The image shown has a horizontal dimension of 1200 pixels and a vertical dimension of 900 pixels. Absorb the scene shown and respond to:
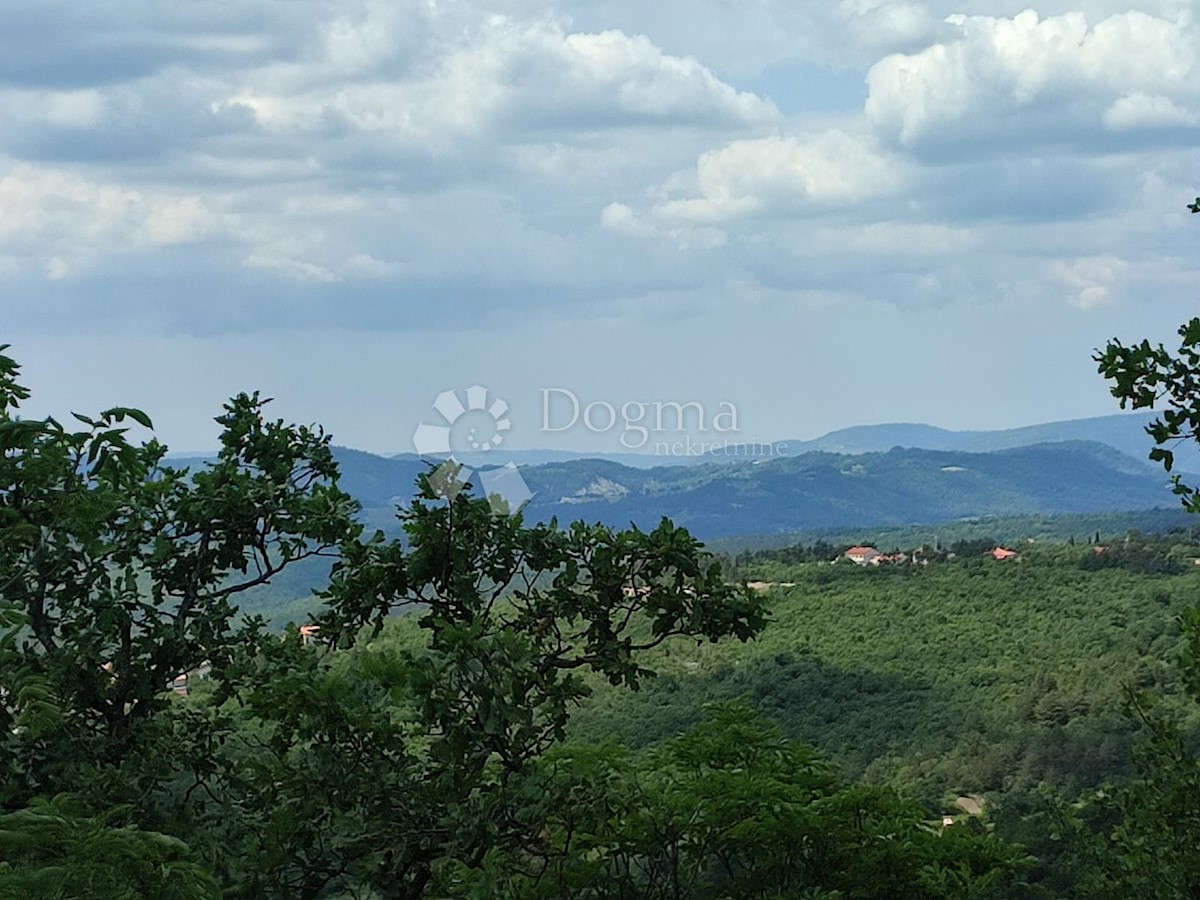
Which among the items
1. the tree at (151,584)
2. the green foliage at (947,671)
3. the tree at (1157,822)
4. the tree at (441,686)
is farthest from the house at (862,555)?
the tree at (441,686)

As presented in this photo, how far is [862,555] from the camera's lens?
84.1 m

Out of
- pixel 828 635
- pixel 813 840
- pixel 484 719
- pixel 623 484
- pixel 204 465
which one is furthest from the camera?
pixel 623 484

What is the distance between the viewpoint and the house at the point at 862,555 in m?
76.9

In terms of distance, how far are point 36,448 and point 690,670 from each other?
1917 inches

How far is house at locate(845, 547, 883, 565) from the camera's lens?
7694cm

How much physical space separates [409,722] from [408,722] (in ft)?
0.04

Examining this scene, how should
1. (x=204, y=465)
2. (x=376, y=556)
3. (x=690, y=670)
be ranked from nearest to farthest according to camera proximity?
(x=376, y=556) < (x=204, y=465) < (x=690, y=670)

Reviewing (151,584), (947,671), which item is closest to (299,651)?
(151,584)

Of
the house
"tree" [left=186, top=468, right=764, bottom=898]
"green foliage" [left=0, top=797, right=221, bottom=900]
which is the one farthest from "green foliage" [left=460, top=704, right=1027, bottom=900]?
the house

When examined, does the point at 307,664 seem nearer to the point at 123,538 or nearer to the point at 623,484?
the point at 123,538

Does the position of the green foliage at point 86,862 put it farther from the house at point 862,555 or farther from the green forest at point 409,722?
the house at point 862,555

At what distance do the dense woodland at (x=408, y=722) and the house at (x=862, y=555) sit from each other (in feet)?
230

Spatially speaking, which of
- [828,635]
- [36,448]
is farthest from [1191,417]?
[828,635]

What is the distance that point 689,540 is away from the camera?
534 centimetres
